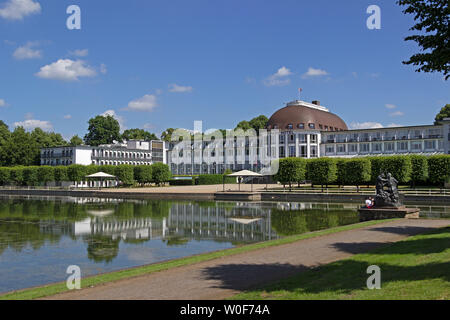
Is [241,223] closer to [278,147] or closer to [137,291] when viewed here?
[137,291]

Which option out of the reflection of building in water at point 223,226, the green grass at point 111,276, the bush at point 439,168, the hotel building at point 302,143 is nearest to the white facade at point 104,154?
the hotel building at point 302,143

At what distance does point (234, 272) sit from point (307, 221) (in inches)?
690

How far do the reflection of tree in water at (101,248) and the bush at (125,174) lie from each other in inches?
2312

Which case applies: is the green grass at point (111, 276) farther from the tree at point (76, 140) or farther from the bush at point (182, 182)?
the tree at point (76, 140)

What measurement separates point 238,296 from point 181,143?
109 metres

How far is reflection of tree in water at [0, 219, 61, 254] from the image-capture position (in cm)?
1977

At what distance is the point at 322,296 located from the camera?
834cm

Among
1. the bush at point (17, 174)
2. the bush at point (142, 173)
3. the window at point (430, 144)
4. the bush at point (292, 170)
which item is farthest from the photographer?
the bush at point (17, 174)

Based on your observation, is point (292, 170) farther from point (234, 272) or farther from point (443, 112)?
point (443, 112)

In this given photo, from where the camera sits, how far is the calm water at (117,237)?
15.3 metres

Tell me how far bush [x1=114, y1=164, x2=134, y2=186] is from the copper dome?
38317 millimetres

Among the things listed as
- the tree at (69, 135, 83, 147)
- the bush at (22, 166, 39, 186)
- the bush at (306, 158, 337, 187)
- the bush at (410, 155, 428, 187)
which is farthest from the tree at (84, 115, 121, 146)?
the bush at (410, 155, 428, 187)

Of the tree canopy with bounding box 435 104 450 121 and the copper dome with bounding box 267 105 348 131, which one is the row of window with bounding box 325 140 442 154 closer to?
the copper dome with bounding box 267 105 348 131
